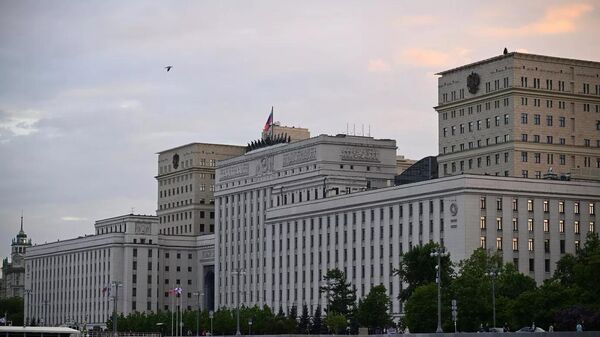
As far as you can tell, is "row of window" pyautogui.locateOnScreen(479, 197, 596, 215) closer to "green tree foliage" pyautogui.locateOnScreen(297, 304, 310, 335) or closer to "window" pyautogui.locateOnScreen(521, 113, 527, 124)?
"window" pyautogui.locateOnScreen(521, 113, 527, 124)

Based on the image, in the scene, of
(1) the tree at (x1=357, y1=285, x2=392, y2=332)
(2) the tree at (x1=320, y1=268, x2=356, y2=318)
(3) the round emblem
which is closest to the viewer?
(1) the tree at (x1=357, y1=285, x2=392, y2=332)

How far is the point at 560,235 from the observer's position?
179750 millimetres

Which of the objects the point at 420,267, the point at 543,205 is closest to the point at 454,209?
the point at 543,205

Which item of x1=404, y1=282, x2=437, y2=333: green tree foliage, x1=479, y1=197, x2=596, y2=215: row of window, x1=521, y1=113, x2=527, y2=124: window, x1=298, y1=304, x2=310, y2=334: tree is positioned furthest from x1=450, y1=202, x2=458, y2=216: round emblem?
x1=521, y1=113, x2=527, y2=124: window

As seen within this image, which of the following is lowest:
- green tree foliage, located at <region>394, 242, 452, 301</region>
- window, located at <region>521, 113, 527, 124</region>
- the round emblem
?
green tree foliage, located at <region>394, 242, 452, 301</region>

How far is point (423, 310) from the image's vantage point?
14925 cm

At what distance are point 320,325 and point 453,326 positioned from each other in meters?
37.2

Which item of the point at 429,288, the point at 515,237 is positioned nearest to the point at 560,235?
the point at 515,237

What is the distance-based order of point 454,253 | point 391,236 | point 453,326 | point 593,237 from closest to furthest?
point 453,326 < point 593,237 < point 454,253 < point 391,236

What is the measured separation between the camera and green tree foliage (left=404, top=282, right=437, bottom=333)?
14875 centimetres

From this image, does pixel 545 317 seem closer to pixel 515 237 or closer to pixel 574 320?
pixel 574 320

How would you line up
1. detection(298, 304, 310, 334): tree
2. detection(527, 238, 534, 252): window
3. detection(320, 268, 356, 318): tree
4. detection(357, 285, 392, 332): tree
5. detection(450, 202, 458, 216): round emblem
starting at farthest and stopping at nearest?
detection(320, 268, 356, 318): tree < detection(298, 304, 310, 334): tree < detection(527, 238, 534, 252): window < detection(450, 202, 458, 216): round emblem < detection(357, 285, 392, 332): tree

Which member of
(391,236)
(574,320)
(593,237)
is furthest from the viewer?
(391,236)

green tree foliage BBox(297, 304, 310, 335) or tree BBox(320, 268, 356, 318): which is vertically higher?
tree BBox(320, 268, 356, 318)
